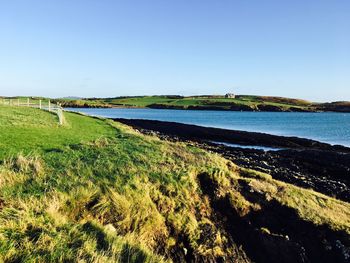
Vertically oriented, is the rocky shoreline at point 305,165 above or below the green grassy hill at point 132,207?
below

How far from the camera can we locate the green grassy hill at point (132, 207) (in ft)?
24.2

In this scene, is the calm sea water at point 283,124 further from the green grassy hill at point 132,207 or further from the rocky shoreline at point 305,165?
the green grassy hill at point 132,207

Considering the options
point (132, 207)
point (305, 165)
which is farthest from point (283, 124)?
point (132, 207)

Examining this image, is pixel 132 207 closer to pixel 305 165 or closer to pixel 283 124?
pixel 305 165

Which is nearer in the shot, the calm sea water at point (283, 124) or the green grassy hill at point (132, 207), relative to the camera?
the green grassy hill at point (132, 207)

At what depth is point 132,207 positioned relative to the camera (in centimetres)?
1091

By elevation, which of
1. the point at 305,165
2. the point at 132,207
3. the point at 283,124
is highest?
the point at 132,207

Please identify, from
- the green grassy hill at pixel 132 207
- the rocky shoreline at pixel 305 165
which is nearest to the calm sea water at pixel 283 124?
the rocky shoreline at pixel 305 165

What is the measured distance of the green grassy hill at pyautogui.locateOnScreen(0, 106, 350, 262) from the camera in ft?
24.2

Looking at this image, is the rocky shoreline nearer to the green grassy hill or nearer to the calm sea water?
the green grassy hill

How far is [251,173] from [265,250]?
658 centimetres

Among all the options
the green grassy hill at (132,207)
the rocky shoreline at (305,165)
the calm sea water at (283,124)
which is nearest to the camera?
the green grassy hill at (132,207)

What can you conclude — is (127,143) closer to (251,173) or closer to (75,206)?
(251,173)

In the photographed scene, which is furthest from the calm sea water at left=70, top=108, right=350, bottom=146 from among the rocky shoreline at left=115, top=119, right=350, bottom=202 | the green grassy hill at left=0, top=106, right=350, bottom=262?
the green grassy hill at left=0, top=106, right=350, bottom=262
